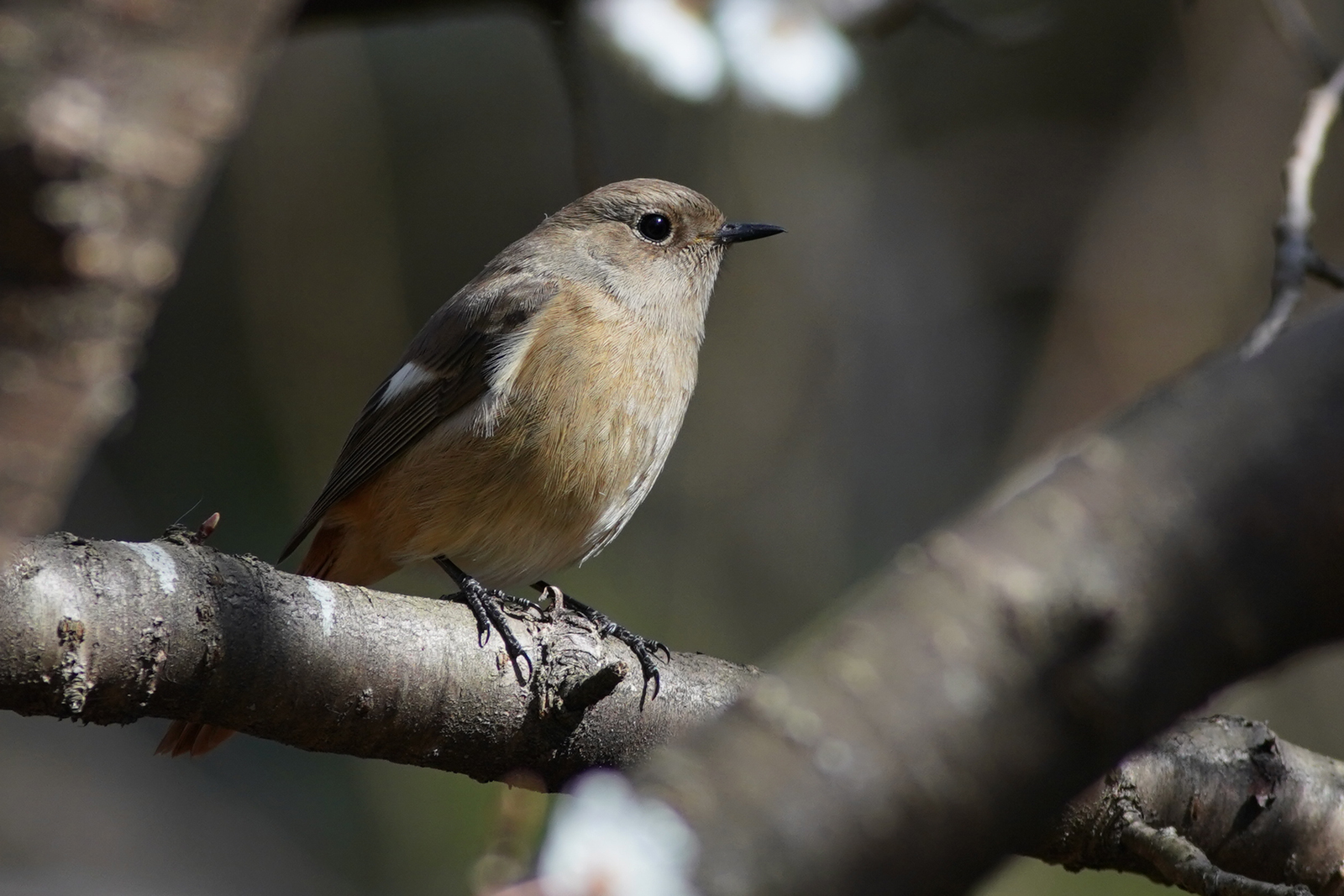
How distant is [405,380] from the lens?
4.14m

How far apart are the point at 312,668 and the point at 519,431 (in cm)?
145

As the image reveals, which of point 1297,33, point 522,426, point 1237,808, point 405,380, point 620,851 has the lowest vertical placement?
point 1237,808

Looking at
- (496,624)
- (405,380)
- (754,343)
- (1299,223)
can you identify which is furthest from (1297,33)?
(496,624)

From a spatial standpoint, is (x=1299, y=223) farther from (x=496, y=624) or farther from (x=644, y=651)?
(x=496, y=624)

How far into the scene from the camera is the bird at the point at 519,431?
143 inches

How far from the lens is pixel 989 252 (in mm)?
7309

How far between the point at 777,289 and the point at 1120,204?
6.38 ft

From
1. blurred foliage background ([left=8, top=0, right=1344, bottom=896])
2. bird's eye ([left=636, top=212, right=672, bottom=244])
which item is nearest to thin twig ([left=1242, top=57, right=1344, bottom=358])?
bird's eye ([left=636, top=212, right=672, bottom=244])

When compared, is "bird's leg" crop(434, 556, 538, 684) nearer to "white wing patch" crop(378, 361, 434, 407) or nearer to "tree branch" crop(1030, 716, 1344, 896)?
"tree branch" crop(1030, 716, 1344, 896)

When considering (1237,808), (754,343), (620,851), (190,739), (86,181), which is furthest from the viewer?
(754,343)

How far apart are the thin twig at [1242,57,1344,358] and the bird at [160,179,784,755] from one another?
175cm

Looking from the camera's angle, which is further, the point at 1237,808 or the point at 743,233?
the point at 743,233

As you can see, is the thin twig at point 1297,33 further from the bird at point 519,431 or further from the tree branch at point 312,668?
the tree branch at point 312,668

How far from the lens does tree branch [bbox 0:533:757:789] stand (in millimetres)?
1962
